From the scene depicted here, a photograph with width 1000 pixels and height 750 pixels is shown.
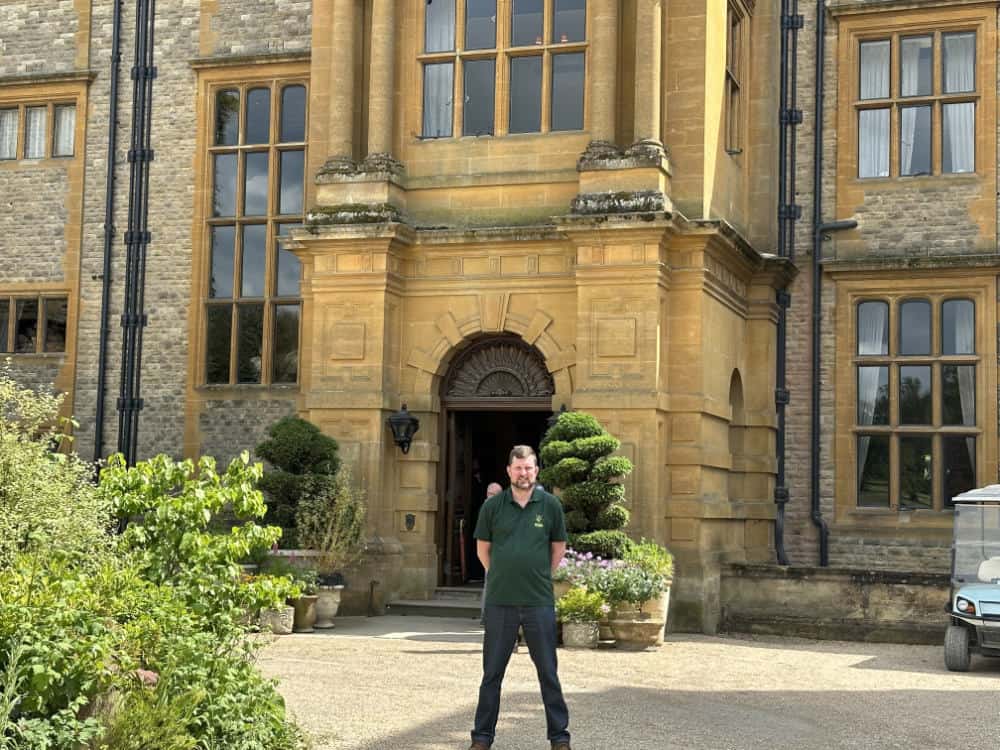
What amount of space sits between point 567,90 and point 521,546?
34.6 ft

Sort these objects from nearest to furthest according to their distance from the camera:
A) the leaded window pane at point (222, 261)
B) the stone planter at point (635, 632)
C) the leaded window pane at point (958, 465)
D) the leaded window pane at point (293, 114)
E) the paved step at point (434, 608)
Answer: the stone planter at point (635, 632) → the paved step at point (434, 608) → the leaded window pane at point (958, 465) → the leaded window pane at point (293, 114) → the leaded window pane at point (222, 261)

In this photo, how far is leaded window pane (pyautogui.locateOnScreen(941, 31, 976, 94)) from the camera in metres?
19.8

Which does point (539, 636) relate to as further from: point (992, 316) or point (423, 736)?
point (992, 316)

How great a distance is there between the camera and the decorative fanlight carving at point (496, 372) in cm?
1839

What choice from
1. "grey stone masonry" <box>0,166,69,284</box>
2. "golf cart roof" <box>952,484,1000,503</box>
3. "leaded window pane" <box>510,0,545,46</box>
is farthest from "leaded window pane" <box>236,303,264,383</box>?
"golf cart roof" <box>952,484,1000,503</box>

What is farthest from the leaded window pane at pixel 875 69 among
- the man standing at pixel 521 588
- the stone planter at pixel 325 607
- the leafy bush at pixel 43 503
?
the leafy bush at pixel 43 503

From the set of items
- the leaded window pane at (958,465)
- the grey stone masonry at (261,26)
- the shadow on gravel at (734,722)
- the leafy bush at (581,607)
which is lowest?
the shadow on gravel at (734,722)

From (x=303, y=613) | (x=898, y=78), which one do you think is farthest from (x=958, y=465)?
(x=303, y=613)

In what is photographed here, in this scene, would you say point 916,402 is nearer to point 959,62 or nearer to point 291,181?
point 959,62

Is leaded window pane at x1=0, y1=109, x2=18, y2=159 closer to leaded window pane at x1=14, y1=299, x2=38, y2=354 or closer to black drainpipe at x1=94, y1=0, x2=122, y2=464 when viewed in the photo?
black drainpipe at x1=94, y1=0, x2=122, y2=464

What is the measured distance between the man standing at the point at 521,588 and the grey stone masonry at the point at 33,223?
53.5 feet

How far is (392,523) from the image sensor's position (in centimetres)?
1809

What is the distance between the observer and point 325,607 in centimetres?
1622

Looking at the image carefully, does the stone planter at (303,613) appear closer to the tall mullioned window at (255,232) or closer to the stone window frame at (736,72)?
the tall mullioned window at (255,232)
